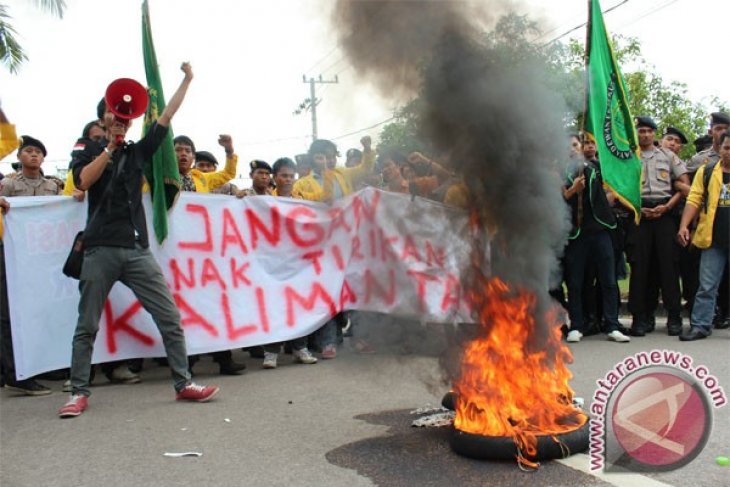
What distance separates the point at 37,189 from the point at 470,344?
4.31 metres

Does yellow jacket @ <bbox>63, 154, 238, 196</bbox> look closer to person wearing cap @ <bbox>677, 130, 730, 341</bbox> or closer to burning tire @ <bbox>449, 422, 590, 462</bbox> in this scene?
burning tire @ <bbox>449, 422, 590, 462</bbox>

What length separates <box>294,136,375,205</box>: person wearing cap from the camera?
6961mm

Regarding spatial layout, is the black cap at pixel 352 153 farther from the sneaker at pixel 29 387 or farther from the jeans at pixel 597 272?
the sneaker at pixel 29 387

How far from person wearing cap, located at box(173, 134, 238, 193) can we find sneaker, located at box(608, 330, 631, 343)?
4.15 meters

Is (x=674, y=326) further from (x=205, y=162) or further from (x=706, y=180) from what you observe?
(x=205, y=162)

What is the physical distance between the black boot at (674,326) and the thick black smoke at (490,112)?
3732mm

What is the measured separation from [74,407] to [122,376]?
3.96 feet

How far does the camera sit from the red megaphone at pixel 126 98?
15.4ft

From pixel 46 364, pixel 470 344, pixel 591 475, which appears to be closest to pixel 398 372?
pixel 470 344

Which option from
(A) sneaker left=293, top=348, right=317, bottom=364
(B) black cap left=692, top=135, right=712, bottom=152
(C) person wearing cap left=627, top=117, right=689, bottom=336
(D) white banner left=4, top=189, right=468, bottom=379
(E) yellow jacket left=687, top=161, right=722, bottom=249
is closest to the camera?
(D) white banner left=4, top=189, right=468, bottom=379

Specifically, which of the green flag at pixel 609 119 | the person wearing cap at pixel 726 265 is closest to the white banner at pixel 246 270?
the green flag at pixel 609 119

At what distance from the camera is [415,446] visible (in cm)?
373

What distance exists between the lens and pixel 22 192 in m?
6.15

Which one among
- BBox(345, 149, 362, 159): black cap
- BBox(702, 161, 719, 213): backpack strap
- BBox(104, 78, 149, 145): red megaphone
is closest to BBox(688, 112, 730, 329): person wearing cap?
BBox(702, 161, 719, 213): backpack strap
